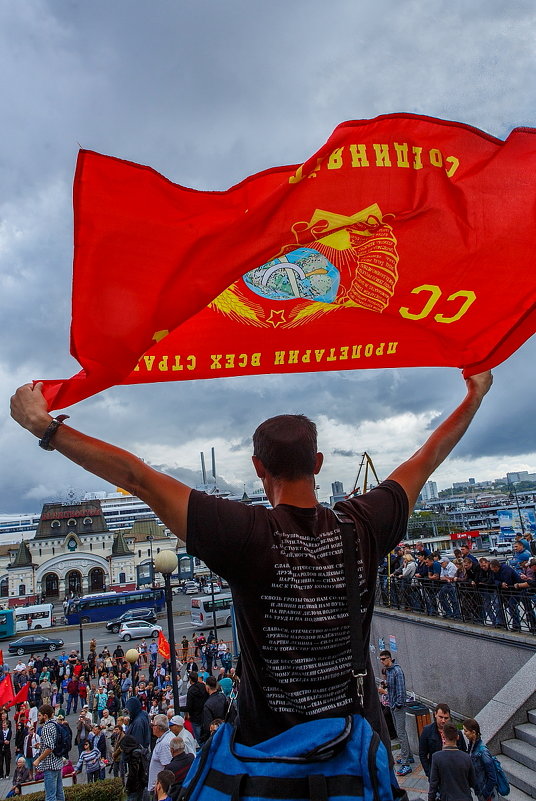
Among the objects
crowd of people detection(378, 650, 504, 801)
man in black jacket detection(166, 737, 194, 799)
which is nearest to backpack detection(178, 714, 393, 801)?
man in black jacket detection(166, 737, 194, 799)

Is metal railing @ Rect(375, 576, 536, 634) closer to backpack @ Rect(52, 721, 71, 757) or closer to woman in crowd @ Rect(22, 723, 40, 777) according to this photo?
backpack @ Rect(52, 721, 71, 757)

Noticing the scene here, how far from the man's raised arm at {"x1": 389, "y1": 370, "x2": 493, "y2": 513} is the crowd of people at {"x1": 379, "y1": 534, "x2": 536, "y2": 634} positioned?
9.25 meters

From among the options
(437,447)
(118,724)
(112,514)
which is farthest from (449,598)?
(112,514)

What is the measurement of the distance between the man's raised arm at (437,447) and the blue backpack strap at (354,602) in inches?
16.4

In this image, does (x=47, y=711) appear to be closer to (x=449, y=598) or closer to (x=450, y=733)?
(x=450, y=733)

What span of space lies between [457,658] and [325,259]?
37.2 feet

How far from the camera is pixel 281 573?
1.60 meters

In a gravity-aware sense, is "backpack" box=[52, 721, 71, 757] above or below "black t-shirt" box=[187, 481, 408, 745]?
below

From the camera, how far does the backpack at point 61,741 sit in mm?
10413

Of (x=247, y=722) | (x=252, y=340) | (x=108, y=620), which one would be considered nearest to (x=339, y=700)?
(x=247, y=722)

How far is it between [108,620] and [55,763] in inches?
1610

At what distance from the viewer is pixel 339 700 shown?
156cm

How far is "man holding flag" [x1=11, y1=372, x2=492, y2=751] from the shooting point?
1.56 m

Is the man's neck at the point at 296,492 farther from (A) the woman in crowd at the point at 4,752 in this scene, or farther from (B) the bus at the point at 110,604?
(B) the bus at the point at 110,604
